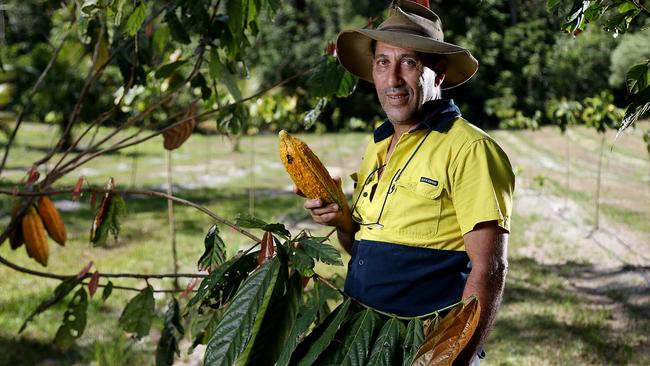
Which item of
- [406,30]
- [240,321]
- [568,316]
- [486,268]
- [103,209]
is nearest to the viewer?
[240,321]

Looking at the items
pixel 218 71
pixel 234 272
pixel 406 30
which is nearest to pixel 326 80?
pixel 218 71

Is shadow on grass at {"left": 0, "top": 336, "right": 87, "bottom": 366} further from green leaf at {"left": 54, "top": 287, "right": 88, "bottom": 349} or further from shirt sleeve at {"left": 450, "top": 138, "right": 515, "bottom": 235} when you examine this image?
shirt sleeve at {"left": 450, "top": 138, "right": 515, "bottom": 235}

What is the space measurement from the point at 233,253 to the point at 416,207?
311 cm

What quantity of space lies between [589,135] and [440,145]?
22.9 feet

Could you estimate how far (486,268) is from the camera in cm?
121

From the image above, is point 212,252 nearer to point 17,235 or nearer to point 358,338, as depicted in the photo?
point 358,338

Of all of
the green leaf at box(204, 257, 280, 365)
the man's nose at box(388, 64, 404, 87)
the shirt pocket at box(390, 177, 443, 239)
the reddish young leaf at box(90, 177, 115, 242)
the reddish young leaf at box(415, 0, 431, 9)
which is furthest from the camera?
the reddish young leaf at box(90, 177, 115, 242)

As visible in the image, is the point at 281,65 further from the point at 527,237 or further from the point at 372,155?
the point at 372,155

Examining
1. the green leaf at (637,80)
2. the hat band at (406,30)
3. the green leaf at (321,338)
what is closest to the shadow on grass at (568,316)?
the hat band at (406,30)

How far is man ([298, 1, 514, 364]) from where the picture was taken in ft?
4.03

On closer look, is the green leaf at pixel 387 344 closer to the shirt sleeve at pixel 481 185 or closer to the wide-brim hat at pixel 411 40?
the shirt sleeve at pixel 481 185

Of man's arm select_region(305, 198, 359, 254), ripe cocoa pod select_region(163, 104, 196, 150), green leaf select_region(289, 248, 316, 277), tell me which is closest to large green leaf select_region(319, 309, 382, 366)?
green leaf select_region(289, 248, 316, 277)

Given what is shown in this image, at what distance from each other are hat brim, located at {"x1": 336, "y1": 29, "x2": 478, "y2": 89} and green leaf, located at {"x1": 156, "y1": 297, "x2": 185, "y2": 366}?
2.80ft

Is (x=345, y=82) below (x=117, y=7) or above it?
below
